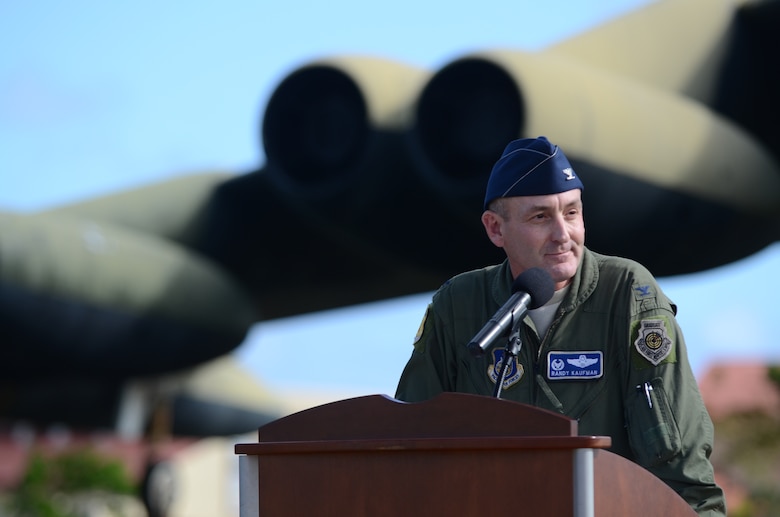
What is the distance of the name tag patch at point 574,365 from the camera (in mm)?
2137

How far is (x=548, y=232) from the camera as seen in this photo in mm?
2119

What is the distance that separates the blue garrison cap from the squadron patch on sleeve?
0.26 meters

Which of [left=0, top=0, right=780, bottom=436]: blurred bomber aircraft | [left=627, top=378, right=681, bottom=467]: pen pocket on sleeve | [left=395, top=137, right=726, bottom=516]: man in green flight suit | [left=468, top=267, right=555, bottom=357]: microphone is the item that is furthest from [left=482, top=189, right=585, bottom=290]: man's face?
[left=0, top=0, right=780, bottom=436]: blurred bomber aircraft

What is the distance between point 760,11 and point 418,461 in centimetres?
684

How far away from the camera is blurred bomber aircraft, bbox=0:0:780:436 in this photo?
670cm

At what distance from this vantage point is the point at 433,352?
2.32 metres

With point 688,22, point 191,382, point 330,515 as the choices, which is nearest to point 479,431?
point 330,515

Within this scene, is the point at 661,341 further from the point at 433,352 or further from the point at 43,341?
the point at 43,341

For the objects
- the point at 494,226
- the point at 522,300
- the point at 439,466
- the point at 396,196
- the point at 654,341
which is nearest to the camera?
the point at 439,466

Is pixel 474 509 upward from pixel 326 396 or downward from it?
downward

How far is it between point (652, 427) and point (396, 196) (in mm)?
5883

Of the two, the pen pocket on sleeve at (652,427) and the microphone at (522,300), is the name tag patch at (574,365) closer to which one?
the pen pocket on sleeve at (652,427)

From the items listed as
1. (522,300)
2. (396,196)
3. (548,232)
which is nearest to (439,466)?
(522,300)

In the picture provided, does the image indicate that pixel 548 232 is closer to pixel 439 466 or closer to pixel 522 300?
pixel 522 300
